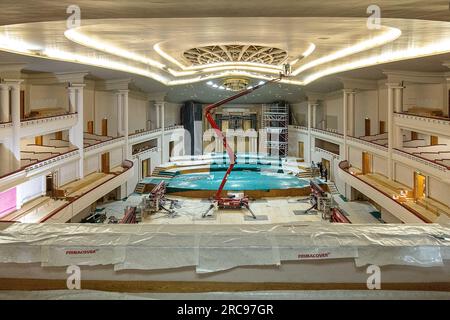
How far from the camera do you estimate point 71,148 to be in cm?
1534

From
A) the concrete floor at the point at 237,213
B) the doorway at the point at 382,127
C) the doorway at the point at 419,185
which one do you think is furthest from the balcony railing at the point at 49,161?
the doorway at the point at 382,127

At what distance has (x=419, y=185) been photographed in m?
13.8

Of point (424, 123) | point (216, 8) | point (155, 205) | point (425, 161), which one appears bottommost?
point (155, 205)

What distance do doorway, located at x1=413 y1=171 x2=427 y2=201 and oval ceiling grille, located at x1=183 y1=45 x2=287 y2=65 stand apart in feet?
24.5

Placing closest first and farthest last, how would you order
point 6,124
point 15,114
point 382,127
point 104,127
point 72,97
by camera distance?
point 6,124
point 15,114
point 72,97
point 382,127
point 104,127

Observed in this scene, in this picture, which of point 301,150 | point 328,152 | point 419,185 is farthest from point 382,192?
point 301,150

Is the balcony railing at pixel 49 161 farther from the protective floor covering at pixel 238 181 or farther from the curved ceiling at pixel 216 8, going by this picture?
the curved ceiling at pixel 216 8

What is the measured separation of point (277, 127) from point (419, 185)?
56.2ft

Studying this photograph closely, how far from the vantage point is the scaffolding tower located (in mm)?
29688

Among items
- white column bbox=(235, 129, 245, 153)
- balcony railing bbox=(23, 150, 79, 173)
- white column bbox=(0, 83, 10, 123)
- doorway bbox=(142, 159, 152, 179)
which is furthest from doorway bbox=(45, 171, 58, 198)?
white column bbox=(235, 129, 245, 153)

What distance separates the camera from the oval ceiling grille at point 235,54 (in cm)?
1691

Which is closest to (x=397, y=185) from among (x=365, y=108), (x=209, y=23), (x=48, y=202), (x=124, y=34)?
(x=365, y=108)

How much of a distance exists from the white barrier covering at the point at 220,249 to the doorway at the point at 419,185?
10.8 metres

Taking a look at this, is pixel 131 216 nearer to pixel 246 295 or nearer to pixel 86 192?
pixel 86 192
